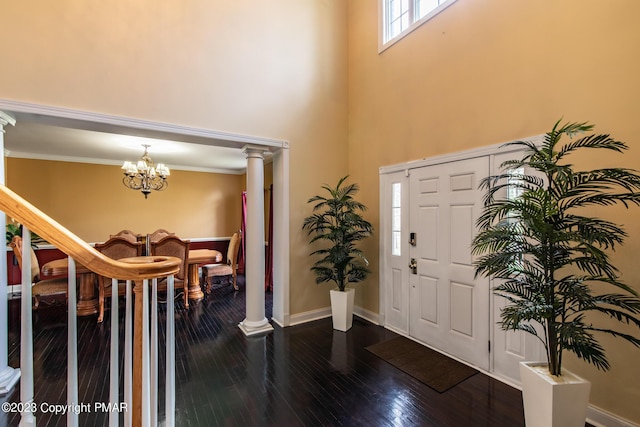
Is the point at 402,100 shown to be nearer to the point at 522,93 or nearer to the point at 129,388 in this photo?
the point at 522,93

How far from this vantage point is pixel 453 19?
9.50 feet

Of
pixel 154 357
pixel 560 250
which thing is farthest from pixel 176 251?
pixel 560 250

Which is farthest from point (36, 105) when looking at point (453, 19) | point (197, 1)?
point (453, 19)

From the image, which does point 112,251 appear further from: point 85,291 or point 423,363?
point 423,363

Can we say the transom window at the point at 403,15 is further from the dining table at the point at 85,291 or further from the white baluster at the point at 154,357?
the dining table at the point at 85,291

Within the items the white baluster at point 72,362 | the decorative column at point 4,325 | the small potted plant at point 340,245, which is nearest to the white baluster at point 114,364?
the white baluster at point 72,362

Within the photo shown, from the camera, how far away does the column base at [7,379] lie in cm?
226

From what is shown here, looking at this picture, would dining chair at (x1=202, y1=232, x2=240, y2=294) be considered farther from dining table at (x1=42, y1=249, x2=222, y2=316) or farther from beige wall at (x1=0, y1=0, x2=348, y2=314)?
beige wall at (x1=0, y1=0, x2=348, y2=314)

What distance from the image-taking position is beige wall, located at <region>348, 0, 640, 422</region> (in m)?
1.87

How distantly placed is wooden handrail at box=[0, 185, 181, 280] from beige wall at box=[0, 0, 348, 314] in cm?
220

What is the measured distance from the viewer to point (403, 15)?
354 centimetres

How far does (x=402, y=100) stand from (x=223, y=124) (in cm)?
217

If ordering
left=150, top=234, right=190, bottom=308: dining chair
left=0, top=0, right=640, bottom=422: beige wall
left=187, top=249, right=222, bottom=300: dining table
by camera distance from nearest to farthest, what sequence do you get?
left=0, top=0, right=640, bottom=422: beige wall < left=150, top=234, right=190, bottom=308: dining chair < left=187, top=249, right=222, bottom=300: dining table

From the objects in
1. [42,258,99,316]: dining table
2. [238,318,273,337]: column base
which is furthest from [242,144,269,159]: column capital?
[42,258,99,316]: dining table
